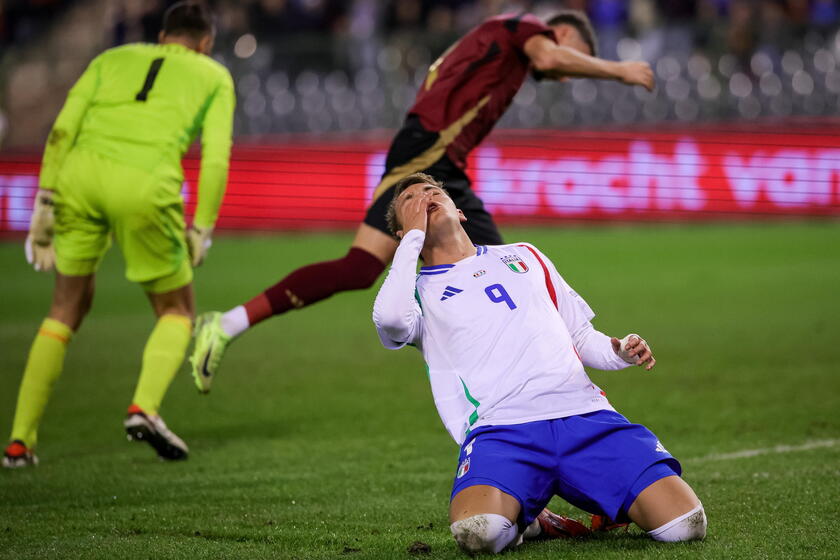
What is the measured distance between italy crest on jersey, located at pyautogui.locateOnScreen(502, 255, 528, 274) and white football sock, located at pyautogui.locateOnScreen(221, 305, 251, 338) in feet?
6.27

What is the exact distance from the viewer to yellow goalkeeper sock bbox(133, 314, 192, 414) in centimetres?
623

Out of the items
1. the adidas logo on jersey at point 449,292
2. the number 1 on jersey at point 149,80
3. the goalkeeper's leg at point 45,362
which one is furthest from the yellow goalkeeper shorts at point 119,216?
the adidas logo on jersey at point 449,292

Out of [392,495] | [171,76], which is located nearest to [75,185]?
[171,76]

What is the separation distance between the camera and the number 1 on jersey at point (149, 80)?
6.50 metres

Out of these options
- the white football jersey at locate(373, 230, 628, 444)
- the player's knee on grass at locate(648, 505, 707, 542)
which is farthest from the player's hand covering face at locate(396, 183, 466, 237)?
the player's knee on grass at locate(648, 505, 707, 542)

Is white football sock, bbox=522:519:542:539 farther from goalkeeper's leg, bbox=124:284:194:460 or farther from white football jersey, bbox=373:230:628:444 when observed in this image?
goalkeeper's leg, bbox=124:284:194:460

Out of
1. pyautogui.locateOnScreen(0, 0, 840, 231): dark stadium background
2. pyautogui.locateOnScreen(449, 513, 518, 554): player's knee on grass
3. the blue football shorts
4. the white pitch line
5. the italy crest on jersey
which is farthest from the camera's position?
pyautogui.locateOnScreen(0, 0, 840, 231): dark stadium background

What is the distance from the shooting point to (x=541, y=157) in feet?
54.6

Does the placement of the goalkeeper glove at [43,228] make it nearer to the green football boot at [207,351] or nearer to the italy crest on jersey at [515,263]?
the green football boot at [207,351]

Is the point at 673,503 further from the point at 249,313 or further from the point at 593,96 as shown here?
the point at 593,96

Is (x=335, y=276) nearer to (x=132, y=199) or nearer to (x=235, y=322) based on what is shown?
(x=235, y=322)

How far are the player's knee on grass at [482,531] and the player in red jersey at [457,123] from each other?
2.34m

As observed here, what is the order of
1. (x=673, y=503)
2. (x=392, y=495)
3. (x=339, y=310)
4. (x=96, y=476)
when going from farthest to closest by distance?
(x=339, y=310) → (x=96, y=476) → (x=392, y=495) → (x=673, y=503)

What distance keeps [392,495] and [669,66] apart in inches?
510
